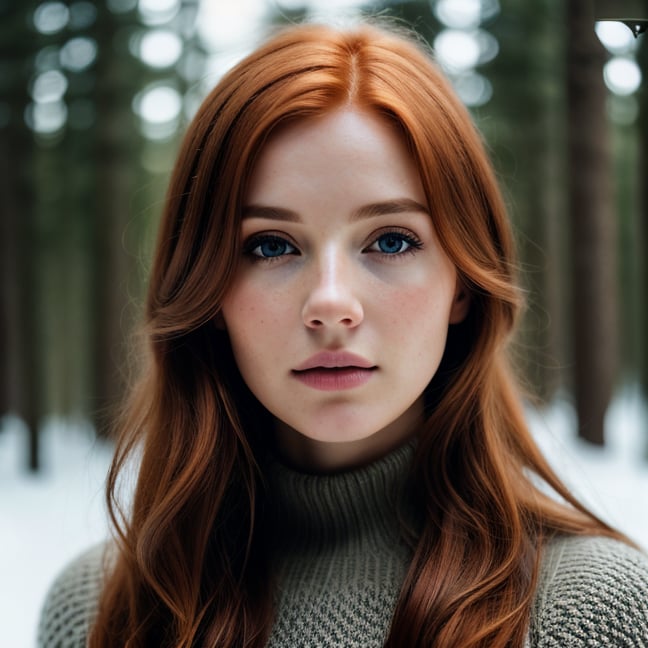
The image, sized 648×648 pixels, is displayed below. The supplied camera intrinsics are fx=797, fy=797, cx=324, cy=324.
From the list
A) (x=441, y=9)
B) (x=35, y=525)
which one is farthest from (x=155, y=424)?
(x=441, y=9)

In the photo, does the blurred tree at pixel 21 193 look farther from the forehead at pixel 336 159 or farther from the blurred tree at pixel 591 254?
the forehead at pixel 336 159

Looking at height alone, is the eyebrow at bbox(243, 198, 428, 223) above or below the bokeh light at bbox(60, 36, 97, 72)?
below

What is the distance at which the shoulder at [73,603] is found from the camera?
203 cm

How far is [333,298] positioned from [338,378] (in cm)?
18

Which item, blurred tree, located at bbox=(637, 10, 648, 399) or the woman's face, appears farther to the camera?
blurred tree, located at bbox=(637, 10, 648, 399)

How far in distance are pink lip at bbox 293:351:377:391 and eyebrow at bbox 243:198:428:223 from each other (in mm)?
286

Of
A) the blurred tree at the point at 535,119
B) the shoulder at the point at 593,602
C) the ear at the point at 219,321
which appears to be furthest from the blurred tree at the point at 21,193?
the shoulder at the point at 593,602

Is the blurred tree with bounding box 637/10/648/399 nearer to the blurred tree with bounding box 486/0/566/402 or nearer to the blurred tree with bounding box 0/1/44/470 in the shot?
the blurred tree with bounding box 486/0/566/402

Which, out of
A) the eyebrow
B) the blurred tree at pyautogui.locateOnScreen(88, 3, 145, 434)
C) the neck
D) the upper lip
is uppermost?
the blurred tree at pyautogui.locateOnScreen(88, 3, 145, 434)

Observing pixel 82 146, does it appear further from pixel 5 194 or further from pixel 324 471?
pixel 324 471

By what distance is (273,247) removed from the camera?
5.67 feet

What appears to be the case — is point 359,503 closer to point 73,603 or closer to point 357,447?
point 357,447

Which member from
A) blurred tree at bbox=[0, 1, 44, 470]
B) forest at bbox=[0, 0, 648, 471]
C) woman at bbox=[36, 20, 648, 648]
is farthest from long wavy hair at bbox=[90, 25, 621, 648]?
blurred tree at bbox=[0, 1, 44, 470]

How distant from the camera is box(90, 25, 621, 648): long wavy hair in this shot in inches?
66.1
